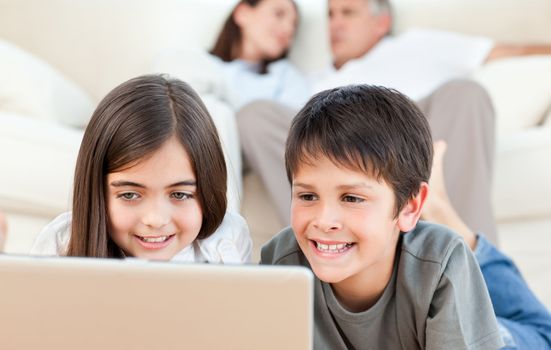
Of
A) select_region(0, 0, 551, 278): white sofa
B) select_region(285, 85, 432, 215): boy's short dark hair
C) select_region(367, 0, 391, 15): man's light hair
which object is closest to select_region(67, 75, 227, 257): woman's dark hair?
select_region(285, 85, 432, 215): boy's short dark hair

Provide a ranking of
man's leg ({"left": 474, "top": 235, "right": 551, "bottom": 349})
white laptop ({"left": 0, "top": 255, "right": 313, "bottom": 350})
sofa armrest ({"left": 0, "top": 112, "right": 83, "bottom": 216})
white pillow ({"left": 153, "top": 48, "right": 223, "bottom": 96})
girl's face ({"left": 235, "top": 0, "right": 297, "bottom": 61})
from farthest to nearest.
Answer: girl's face ({"left": 235, "top": 0, "right": 297, "bottom": 61}) < white pillow ({"left": 153, "top": 48, "right": 223, "bottom": 96}) < sofa armrest ({"left": 0, "top": 112, "right": 83, "bottom": 216}) < man's leg ({"left": 474, "top": 235, "right": 551, "bottom": 349}) < white laptop ({"left": 0, "top": 255, "right": 313, "bottom": 350})

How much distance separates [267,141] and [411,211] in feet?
2.62

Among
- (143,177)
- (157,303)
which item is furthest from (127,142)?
(157,303)

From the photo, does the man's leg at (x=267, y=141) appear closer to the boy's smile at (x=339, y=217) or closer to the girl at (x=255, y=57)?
the girl at (x=255, y=57)

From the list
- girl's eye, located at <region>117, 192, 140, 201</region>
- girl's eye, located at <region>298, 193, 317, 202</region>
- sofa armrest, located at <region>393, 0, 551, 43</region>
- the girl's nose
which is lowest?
the girl's nose

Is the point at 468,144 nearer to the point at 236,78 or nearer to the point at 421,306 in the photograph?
the point at 236,78

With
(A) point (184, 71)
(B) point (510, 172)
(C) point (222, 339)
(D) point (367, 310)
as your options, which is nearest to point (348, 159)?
(D) point (367, 310)

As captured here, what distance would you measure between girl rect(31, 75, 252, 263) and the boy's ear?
0.87 feet

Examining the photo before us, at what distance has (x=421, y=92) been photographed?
2211mm

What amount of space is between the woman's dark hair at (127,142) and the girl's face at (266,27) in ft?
4.21

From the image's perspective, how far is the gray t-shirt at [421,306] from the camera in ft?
3.50

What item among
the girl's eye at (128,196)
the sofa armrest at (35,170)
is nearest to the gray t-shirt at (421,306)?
the girl's eye at (128,196)

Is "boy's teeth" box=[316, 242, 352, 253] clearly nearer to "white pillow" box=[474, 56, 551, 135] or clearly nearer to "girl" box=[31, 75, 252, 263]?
"girl" box=[31, 75, 252, 263]

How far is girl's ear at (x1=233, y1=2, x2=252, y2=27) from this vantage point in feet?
8.07
